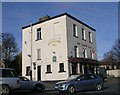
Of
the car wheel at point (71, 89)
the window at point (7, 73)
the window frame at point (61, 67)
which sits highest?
the window frame at point (61, 67)

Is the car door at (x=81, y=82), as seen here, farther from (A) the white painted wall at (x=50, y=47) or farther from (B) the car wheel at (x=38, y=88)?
(A) the white painted wall at (x=50, y=47)

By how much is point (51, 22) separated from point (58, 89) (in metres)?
20.7

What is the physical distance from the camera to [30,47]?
4519 cm

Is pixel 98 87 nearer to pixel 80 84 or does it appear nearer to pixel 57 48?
pixel 80 84

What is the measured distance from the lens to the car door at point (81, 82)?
22.7 metres

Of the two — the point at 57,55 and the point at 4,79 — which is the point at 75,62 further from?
the point at 4,79

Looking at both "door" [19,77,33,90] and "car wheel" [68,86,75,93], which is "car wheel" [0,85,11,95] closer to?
"door" [19,77,33,90]

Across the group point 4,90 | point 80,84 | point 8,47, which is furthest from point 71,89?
point 8,47

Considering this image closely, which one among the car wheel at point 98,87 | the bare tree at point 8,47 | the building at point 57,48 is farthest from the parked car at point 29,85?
the bare tree at point 8,47

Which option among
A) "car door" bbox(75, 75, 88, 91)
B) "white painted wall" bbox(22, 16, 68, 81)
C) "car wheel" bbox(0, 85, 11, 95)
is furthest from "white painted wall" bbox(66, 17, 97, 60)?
"car wheel" bbox(0, 85, 11, 95)

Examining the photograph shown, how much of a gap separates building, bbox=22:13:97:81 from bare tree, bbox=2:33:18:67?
54.3 feet

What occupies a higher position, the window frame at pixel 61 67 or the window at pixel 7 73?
the window frame at pixel 61 67

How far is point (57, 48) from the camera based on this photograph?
1603 inches

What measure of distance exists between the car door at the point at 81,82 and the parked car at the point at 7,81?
18.5ft
